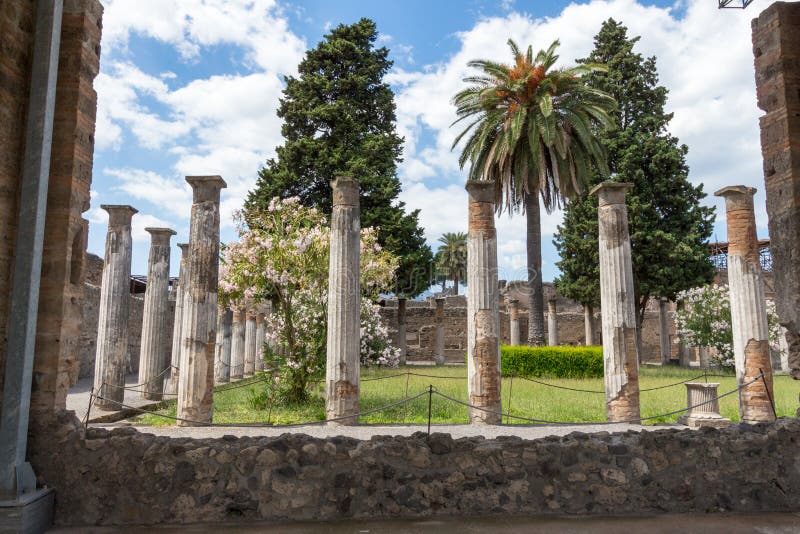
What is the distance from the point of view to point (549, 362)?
17453 mm

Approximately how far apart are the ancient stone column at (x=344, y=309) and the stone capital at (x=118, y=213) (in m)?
4.57

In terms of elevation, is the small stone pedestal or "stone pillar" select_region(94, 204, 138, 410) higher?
"stone pillar" select_region(94, 204, 138, 410)

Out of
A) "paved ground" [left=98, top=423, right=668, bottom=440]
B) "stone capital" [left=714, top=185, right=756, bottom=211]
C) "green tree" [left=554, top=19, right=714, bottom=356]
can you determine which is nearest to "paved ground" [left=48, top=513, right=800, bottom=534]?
"paved ground" [left=98, top=423, right=668, bottom=440]

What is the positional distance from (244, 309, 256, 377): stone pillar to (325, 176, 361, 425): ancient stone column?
37.8ft

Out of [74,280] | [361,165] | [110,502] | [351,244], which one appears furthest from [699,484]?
[361,165]

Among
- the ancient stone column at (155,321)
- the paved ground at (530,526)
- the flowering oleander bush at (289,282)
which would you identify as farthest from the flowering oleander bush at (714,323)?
the ancient stone column at (155,321)

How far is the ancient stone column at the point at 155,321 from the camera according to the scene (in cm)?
1102

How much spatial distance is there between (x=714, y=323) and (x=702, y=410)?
10.5 metres

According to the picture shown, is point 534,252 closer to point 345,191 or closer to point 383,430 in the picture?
point 345,191

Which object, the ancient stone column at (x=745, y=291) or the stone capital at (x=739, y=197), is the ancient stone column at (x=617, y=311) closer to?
the ancient stone column at (x=745, y=291)

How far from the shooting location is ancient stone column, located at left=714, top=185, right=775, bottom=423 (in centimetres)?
933

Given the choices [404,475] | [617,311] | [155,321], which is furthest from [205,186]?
[617,311]

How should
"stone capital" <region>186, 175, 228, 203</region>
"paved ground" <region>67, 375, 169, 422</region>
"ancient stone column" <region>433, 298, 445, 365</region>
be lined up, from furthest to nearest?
"ancient stone column" <region>433, 298, 445, 365</region> < "stone capital" <region>186, 175, 228, 203</region> < "paved ground" <region>67, 375, 169, 422</region>

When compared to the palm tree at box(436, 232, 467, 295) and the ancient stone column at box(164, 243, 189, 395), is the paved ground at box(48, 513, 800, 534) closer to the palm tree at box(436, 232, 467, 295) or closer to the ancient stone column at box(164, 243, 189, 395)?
the ancient stone column at box(164, 243, 189, 395)
